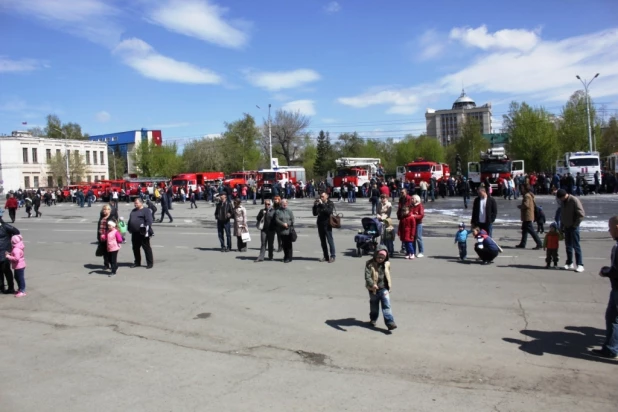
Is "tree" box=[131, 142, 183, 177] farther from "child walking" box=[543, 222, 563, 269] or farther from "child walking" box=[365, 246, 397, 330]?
"child walking" box=[365, 246, 397, 330]

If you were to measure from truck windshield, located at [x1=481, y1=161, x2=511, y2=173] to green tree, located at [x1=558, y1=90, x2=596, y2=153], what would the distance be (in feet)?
100

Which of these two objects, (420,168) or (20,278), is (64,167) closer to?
(420,168)

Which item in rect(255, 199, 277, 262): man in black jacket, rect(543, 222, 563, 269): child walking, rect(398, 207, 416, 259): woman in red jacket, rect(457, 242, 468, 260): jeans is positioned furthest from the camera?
rect(255, 199, 277, 262): man in black jacket

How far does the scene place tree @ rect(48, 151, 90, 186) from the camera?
81.0m

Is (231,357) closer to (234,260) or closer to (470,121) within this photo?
(234,260)

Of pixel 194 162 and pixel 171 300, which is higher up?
pixel 194 162

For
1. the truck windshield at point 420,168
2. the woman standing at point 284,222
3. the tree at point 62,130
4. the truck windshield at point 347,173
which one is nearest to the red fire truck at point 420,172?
the truck windshield at point 420,168

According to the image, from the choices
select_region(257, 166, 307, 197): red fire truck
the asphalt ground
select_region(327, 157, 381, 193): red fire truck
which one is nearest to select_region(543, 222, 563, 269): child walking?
the asphalt ground

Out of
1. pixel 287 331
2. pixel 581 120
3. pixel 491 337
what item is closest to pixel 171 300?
pixel 287 331

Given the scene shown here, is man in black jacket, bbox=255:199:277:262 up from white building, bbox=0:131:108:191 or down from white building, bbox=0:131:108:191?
down

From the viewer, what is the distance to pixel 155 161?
91125mm

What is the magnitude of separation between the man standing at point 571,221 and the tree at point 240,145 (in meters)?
74.5

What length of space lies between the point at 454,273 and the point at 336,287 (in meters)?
2.69

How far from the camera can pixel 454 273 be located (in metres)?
10.8
